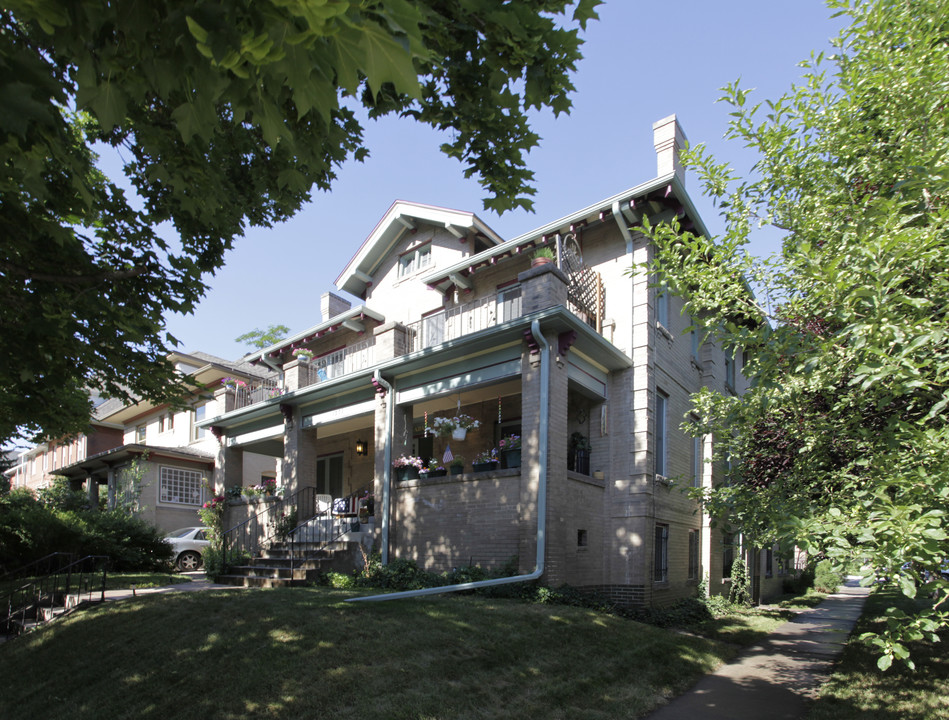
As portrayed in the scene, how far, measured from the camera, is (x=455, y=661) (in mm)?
7035

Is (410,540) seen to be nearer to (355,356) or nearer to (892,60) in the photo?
(355,356)

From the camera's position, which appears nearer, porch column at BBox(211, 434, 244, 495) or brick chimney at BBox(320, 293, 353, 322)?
porch column at BBox(211, 434, 244, 495)

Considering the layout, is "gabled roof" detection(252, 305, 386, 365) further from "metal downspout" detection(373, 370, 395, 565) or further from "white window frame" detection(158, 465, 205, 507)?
"white window frame" detection(158, 465, 205, 507)

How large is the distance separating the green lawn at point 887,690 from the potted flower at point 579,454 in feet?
18.1

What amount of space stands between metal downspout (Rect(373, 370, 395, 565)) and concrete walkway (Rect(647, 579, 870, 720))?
6893 millimetres

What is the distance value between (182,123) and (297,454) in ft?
46.6

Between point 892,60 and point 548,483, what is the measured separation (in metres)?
7.82

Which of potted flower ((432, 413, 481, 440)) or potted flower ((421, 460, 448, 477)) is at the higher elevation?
potted flower ((432, 413, 481, 440))

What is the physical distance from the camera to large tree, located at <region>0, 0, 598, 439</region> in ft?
9.12

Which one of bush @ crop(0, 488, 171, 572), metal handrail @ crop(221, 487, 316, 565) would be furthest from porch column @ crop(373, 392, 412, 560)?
bush @ crop(0, 488, 171, 572)

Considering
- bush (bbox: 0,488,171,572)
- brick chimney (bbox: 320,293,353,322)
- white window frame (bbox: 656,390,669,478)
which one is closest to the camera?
white window frame (bbox: 656,390,669,478)

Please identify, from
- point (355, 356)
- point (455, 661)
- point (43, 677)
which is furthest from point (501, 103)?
point (355, 356)

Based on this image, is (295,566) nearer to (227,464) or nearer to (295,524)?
(295,524)

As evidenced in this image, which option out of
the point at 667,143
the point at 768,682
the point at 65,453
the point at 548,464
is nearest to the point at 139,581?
the point at 548,464
